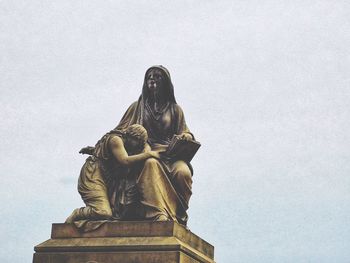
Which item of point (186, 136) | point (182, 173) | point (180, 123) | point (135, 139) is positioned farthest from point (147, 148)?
point (180, 123)

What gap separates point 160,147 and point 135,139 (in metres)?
0.49

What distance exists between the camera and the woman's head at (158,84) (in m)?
11.8

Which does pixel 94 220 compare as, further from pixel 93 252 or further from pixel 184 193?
pixel 184 193

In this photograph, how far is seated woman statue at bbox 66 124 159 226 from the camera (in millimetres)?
10547

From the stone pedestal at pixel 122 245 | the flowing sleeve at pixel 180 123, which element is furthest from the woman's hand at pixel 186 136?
the stone pedestal at pixel 122 245

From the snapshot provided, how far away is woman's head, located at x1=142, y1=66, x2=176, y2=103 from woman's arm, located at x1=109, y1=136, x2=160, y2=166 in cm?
128

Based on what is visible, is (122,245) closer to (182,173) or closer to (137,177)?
(137,177)

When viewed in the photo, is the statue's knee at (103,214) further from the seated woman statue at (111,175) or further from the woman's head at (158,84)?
the woman's head at (158,84)

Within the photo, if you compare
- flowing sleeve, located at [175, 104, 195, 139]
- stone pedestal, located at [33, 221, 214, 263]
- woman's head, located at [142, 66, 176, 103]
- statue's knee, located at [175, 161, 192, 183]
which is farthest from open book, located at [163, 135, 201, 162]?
stone pedestal, located at [33, 221, 214, 263]

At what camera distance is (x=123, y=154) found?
10742 mm

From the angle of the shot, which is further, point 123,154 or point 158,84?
point 158,84

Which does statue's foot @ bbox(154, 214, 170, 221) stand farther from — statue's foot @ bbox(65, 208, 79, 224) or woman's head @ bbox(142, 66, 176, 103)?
woman's head @ bbox(142, 66, 176, 103)

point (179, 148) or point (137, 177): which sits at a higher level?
point (179, 148)

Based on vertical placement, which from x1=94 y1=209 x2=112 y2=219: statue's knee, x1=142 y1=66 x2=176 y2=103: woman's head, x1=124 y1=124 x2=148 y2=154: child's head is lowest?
x1=94 y1=209 x2=112 y2=219: statue's knee
